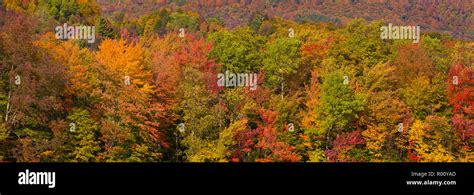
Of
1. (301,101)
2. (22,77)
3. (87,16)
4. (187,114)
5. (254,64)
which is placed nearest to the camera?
(22,77)

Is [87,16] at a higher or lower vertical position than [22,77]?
higher

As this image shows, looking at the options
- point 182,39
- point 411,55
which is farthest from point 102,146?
point 182,39

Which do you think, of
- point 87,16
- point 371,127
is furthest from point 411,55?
point 87,16

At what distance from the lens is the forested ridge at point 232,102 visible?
181ft

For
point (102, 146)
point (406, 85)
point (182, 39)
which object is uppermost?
point (182, 39)

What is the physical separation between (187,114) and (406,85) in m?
25.5

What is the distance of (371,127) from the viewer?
6819 cm

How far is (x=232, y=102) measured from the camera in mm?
67125

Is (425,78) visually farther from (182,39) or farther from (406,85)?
(182,39)

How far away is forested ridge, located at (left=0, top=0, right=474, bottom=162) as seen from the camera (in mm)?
55094
